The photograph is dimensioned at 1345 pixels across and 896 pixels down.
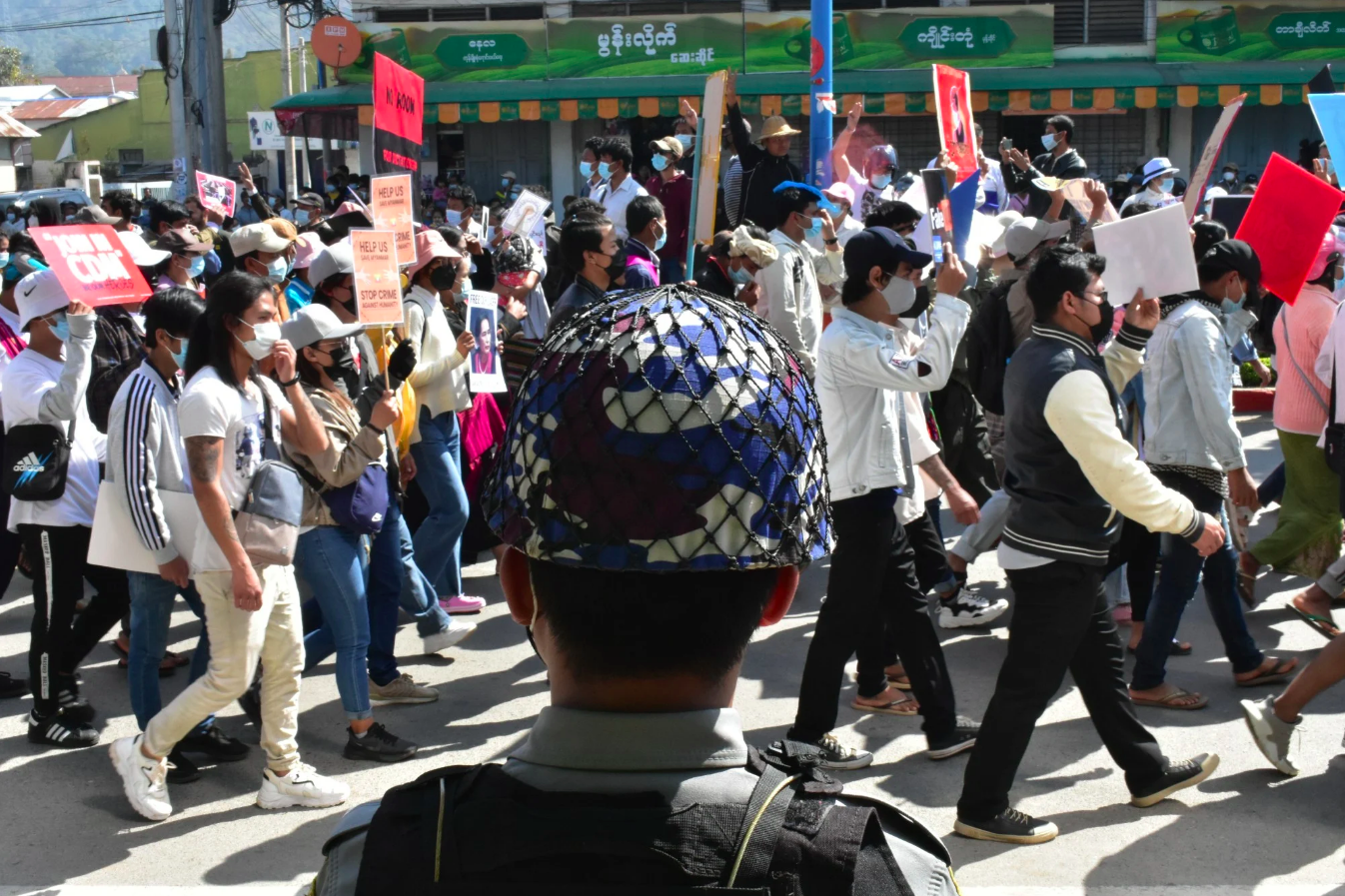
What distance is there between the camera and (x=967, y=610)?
6.66m

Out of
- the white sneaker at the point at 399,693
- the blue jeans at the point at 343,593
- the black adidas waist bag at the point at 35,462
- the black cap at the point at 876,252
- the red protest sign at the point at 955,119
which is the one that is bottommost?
the white sneaker at the point at 399,693

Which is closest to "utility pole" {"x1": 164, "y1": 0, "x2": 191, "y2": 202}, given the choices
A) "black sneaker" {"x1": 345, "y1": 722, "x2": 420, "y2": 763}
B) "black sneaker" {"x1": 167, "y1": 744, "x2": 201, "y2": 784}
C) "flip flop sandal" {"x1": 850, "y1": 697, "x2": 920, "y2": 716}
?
"black sneaker" {"x1": 167, "y1": 744, "x2": 201, "y2": 784}

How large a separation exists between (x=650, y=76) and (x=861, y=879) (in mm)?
26150

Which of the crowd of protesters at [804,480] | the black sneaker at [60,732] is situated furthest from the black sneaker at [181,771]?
the black sneaker at [60,732]

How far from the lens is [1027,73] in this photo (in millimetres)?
25406

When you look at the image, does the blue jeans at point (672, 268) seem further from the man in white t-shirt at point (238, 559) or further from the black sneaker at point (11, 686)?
the man in white t-shirt at point (238, 559)

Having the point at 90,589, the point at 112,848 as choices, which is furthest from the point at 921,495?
the point at 90,589

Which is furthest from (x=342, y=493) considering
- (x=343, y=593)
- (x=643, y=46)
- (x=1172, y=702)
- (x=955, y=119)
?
(x=643, y=46)

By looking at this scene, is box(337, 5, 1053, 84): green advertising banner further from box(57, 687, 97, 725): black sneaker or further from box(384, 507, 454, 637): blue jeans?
box(57, 687, 97, 725): black sneaker

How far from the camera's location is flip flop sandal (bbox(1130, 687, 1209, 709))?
5531 millimetres

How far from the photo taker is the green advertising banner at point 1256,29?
1008 inches

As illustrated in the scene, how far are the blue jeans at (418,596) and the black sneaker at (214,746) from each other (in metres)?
0.92

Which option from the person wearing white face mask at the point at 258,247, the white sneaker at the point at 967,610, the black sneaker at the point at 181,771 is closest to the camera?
the black sneaker at the point at 181,771

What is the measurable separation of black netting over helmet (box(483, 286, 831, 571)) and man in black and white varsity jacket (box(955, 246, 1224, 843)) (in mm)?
2810
